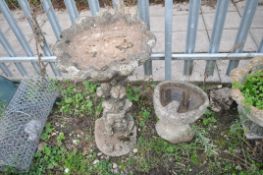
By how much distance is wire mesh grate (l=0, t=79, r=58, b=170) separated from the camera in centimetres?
254

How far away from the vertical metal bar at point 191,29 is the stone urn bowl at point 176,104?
0.49 meters

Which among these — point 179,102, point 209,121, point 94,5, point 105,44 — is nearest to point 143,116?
point 179,102

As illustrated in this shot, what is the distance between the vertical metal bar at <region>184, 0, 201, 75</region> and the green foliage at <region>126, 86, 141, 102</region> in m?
0.59

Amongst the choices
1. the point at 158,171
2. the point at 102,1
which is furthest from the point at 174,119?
the point at 102,1

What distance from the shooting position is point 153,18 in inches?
158

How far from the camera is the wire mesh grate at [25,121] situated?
2.54 metres

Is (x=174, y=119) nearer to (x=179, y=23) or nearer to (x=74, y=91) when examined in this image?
(x=74, y=91)

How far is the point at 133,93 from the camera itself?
3.06 metres

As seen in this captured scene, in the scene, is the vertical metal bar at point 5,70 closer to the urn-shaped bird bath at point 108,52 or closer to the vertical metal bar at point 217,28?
the urn-shaped bird bath at point 108,52

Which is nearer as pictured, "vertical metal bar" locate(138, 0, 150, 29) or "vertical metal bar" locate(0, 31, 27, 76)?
"vertical metal bar" locate(138, 0, 150, 29)

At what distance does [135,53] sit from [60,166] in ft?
4.75

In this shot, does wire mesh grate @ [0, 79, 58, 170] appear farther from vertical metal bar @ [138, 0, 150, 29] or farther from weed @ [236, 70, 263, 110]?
weed @ [236, 70, 263, 110]

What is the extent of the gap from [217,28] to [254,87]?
674 millimetres

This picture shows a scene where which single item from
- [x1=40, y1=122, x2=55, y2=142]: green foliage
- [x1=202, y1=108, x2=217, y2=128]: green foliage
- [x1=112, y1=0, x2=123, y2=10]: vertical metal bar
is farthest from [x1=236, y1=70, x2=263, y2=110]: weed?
[x1=40, y1=122, x2=55, y2=142]: green foliage
